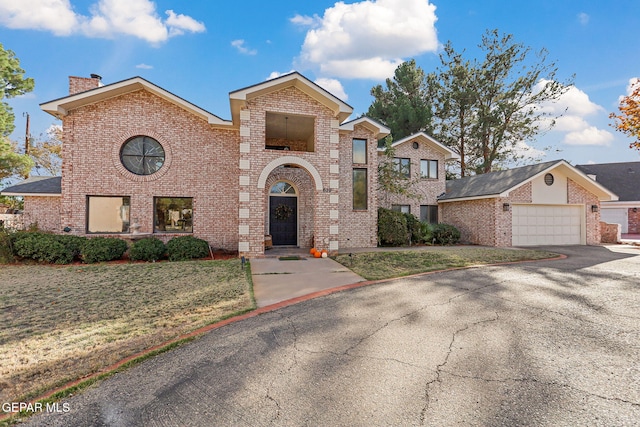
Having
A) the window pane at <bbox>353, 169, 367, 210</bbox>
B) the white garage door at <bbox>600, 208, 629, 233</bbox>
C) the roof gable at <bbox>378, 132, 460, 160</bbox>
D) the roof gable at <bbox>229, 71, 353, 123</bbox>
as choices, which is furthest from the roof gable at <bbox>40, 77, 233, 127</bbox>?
the white garage door at <bbox>600, 208, 629, 233</bbox>

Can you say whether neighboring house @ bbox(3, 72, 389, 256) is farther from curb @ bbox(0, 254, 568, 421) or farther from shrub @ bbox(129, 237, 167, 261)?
curb @ bbox(0, 254, 568, 421)

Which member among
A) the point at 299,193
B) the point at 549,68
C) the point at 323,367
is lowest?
the point at 323,367

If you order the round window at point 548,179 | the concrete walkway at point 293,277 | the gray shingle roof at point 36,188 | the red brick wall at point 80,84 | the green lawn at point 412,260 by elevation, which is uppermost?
the red brick wall at point 80,84

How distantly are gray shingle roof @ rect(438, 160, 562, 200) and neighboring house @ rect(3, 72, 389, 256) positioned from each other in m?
7.85

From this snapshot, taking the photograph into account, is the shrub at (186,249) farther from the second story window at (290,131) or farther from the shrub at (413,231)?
the shrub at (413,231)

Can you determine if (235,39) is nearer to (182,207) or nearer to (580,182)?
(182,207)

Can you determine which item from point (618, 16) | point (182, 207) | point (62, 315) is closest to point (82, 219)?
point (182, 207)

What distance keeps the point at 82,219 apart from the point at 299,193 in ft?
27.4

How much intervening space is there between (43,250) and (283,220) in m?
8.19

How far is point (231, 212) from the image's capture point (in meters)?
12.2

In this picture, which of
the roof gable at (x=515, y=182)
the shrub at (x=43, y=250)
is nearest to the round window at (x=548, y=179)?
the roof gable at (x=515, y=182)

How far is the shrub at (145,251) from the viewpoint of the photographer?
9891mm

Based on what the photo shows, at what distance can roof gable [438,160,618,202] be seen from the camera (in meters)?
14.1

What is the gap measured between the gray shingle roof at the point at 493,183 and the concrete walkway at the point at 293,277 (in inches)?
392
